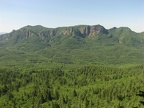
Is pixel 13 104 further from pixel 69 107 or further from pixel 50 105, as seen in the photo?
pixel 69 107

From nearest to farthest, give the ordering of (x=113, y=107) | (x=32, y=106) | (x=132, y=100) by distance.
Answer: (x=113, y=107) < (x=32, y=106) < (x=132, y=100)

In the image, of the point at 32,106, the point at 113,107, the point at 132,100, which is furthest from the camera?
the point at 132,100

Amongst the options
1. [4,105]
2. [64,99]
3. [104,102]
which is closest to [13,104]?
[4,105]

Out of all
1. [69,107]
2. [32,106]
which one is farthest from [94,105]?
[32,106]

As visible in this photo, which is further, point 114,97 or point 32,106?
point 114,97

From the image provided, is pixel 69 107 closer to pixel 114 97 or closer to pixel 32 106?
pixel 32 106

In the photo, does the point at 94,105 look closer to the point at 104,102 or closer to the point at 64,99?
the point at 104,102

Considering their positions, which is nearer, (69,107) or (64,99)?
(69,107)

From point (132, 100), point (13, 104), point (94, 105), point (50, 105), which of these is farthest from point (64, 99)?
point (132, 100)
